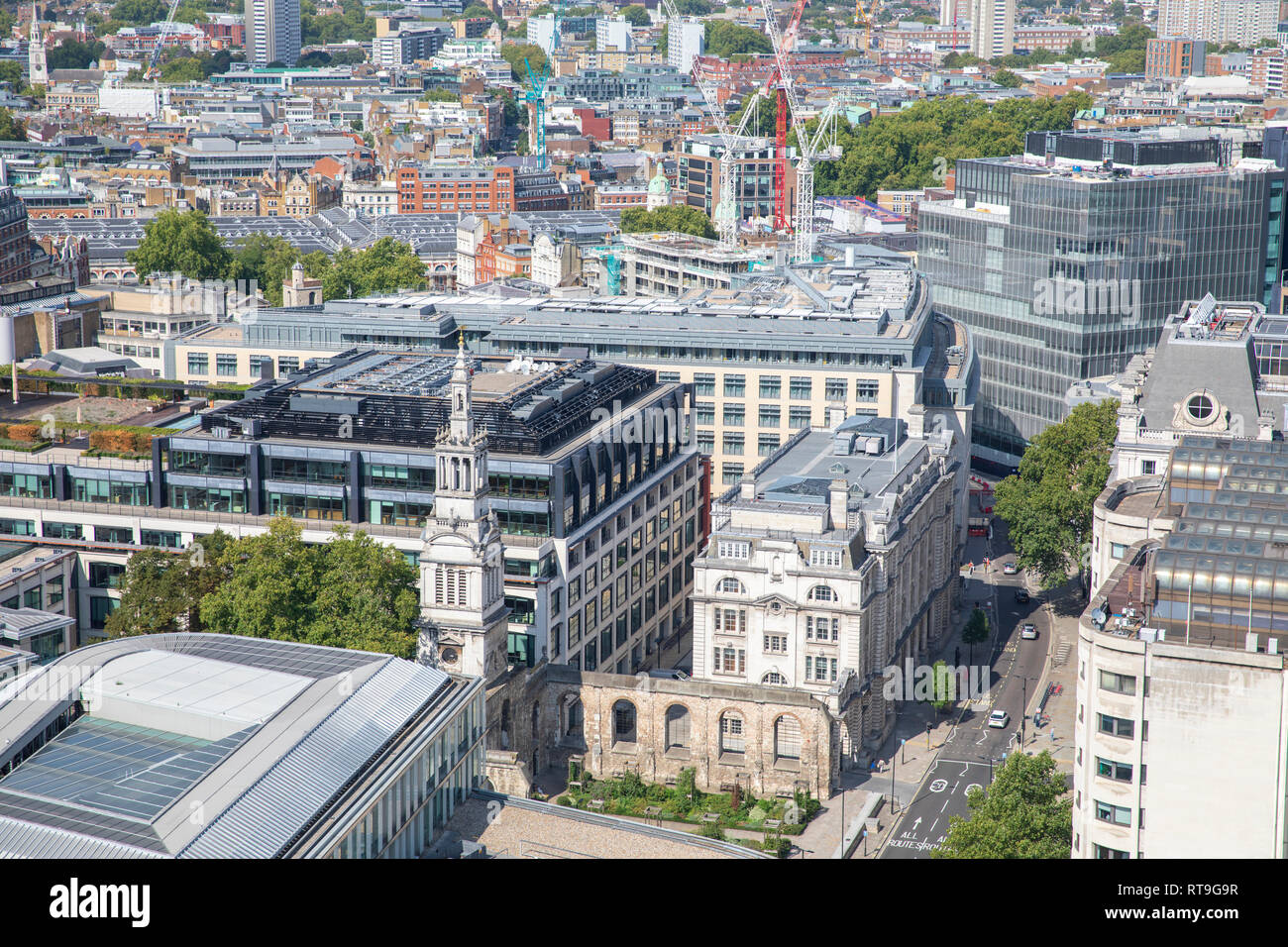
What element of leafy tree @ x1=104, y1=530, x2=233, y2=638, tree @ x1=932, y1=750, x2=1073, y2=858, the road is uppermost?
leafy tree @ x1=104, y1=530, x2=233, y2=638

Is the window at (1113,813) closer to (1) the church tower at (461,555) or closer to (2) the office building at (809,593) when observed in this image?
(2) the office building at (809,593)

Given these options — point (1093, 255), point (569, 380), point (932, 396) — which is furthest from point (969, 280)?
point (569, 380)

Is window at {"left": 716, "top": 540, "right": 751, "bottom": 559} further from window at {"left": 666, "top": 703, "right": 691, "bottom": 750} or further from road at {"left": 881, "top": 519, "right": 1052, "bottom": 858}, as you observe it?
road at {"left": 881, "top": 519, "right": 1052, "bottom": 858}

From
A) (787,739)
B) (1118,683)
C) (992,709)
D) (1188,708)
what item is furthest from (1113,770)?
(992,709)

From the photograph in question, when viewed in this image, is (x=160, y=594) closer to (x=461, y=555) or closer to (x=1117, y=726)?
(x=461, y=555)

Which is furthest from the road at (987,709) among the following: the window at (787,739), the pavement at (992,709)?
the window at (787,739)

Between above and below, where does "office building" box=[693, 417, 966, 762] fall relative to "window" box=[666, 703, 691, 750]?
above

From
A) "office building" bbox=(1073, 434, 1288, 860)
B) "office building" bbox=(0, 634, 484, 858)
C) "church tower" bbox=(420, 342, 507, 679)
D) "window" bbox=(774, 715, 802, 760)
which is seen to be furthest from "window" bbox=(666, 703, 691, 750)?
"office building" bbox=(1073, 434, 1288, 860)
